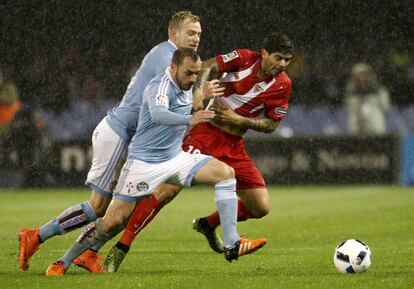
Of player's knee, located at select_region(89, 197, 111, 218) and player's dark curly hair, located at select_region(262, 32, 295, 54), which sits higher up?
player's dark curly hair, located at select_region(262, 32, 295, 54)

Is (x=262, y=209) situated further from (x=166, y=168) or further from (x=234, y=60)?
(x=166, y=168)

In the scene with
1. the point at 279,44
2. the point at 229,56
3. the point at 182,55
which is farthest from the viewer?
the point at 229,56

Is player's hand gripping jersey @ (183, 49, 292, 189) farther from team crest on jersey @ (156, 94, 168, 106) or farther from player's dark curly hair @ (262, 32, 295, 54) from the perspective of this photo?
team crest on jersey @ (156, 94, 168, 106)

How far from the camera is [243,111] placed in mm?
10859

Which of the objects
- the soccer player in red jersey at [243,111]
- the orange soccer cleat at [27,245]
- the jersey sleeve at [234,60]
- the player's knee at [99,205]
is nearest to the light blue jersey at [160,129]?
the player's knee at [99,205]

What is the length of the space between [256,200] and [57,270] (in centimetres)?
237

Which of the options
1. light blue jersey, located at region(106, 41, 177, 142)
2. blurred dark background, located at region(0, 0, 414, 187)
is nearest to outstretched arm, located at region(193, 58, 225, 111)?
light blue jersey, located at region(106, 41, 177, 142)

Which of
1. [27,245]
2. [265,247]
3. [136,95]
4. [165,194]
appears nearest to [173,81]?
[136,95]

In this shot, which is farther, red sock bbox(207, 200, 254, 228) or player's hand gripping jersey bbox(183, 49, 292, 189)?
red sock bbox(207, 200, 254, 228)

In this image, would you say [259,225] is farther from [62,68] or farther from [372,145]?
[62,68]

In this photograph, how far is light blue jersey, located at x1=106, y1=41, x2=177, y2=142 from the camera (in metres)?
9.38

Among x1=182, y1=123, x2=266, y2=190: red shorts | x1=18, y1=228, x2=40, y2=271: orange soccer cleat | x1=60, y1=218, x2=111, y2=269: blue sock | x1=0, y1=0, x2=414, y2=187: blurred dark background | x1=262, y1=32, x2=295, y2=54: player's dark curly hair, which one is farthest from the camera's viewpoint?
x1=0, y1=0, x2=414, y2=187: blurred dark background

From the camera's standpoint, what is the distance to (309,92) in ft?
73.2

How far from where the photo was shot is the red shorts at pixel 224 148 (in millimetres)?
10836
